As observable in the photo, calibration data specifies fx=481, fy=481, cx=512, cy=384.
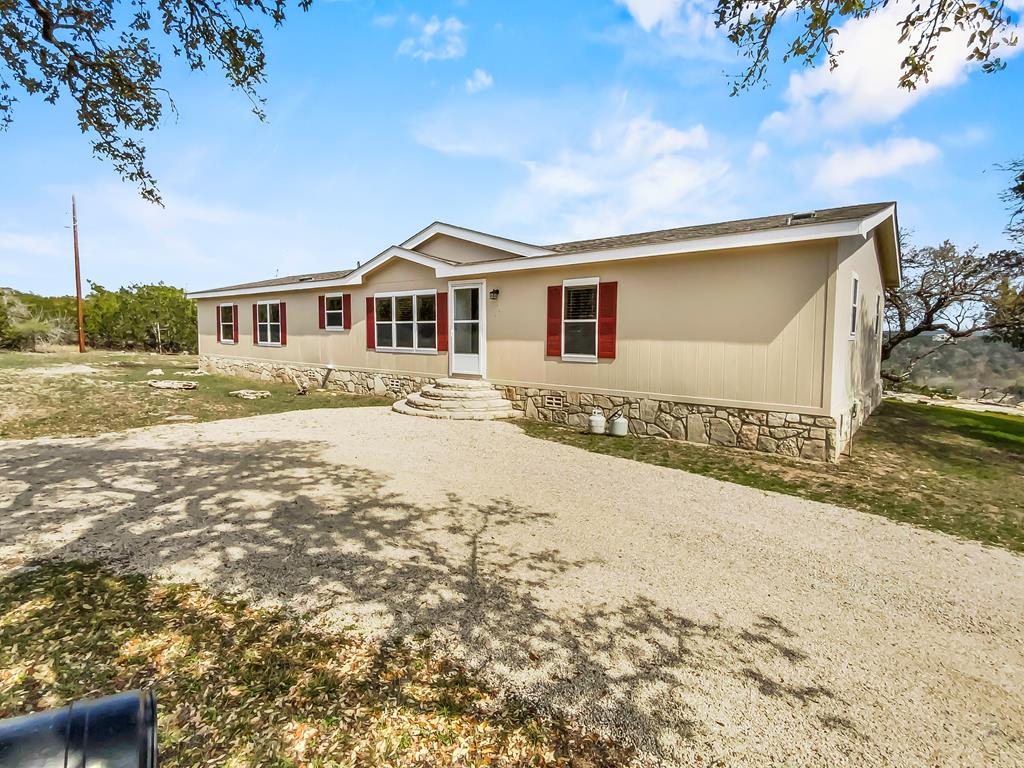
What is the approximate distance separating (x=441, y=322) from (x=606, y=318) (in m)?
4.49

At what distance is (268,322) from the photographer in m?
16.5

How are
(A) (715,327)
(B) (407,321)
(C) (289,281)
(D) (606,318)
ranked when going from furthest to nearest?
(C) (289,281) < (B) (407,321) < (D) (606,318) < (A) (715,327)

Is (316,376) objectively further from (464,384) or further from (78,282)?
(78,282)

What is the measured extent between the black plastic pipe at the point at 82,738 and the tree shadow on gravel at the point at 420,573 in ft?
5.74

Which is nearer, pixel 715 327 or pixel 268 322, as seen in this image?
pixel 715 327

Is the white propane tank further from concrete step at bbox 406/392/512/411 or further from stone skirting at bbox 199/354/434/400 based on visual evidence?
stone skirting at bbox 199/354/434/400

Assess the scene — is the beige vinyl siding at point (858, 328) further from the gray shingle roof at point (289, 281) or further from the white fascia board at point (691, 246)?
the gray shingle roof at point (289, 281)

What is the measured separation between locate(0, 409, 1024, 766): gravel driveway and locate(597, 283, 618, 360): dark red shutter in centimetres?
316

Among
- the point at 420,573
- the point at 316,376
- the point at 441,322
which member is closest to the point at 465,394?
the point at 441,322

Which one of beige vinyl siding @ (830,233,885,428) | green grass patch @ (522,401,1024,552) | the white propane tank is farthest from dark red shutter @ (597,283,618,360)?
beige vinyl siding @ (830,233,885,428)

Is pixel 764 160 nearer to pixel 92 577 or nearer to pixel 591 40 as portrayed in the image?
pixel 591 40

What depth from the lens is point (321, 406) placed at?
11.5 m

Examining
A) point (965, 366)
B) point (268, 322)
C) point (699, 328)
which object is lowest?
point (965, 366)

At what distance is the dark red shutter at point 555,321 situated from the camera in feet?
31.9
